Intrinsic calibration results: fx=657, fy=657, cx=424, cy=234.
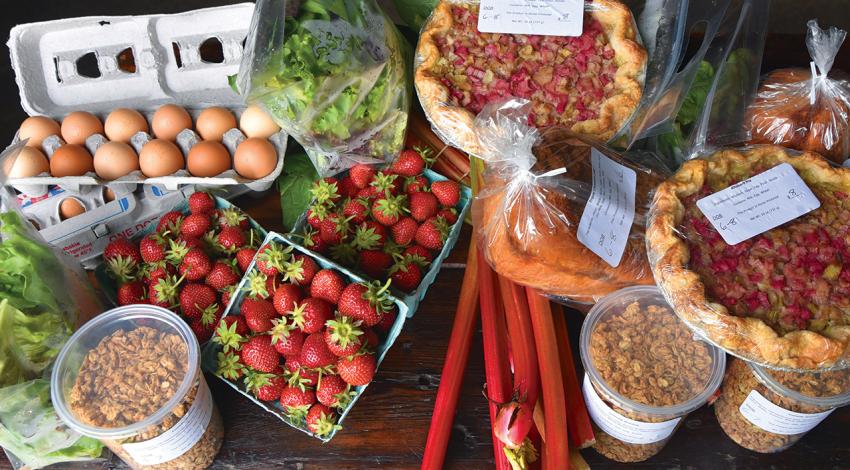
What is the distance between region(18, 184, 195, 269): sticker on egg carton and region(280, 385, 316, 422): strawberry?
0.51 meters

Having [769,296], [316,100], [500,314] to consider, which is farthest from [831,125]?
[316,100]

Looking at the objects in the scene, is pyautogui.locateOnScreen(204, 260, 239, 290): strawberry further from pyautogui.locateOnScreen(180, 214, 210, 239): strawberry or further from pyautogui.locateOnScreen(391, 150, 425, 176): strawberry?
pyautogui.locateOnScreen(391, 150, 425, 176): strawberry

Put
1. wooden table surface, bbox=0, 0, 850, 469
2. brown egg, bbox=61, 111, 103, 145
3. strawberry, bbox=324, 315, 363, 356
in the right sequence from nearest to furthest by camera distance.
Result: strawberry, bbox=324, 315, 363, 356, wooden table surface, bbox=0, 0, 850, 469, brown egg, bbox=61, 111, 103, 145

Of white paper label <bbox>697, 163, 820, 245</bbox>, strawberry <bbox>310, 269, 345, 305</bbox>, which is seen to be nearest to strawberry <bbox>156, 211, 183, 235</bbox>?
strawberry <bbox>310, 269, 345, 305</bbox>

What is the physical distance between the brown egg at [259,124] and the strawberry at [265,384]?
0.56 meters

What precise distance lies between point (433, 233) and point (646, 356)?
435mm

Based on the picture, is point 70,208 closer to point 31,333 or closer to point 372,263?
point 31,333

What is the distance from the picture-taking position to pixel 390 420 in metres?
1.18

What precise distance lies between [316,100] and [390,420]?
606mm

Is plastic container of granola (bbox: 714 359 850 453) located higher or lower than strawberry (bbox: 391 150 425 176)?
lower

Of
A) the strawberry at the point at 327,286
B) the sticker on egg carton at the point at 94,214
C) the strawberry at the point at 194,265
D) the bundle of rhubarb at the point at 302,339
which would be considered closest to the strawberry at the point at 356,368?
the bundle of rhubarb at the point at 302,339

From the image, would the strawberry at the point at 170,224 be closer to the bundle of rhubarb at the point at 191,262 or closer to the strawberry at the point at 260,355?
the bundle of rhubarb at the point at 191,262

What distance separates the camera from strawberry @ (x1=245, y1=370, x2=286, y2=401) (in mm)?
1086

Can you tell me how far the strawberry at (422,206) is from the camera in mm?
1266
